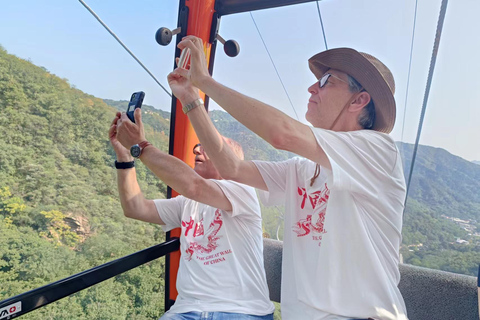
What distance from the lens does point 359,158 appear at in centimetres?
101

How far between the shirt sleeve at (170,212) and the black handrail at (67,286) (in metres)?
0.20

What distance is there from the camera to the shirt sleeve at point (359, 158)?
960mm

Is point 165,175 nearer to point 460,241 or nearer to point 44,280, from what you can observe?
point 44,280

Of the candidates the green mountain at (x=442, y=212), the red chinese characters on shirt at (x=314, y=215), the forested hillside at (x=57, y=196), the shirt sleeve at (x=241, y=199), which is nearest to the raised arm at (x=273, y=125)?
the red chinese characters on shirt at (x=314, y=215)

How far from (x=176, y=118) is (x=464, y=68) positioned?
1.73m

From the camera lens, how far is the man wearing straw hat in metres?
0.97

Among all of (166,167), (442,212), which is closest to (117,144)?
(166,167)

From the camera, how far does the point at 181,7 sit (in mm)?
2104

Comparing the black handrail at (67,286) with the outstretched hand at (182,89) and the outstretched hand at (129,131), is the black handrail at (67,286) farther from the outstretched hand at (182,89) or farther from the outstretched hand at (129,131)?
the outstretched hand at (182,89)

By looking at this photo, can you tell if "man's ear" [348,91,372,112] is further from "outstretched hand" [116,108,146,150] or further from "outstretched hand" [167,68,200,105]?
"outstretched hand" [116,108,146,150]

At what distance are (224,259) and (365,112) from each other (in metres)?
0.99

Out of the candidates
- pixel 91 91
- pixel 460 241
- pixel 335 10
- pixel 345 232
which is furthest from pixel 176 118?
pixel 460 241

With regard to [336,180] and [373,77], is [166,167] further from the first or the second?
[373,77]

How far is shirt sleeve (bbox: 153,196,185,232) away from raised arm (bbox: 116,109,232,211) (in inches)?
16.7
